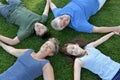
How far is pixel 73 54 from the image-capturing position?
508 centimetres

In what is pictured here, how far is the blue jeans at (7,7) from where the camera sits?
594cm

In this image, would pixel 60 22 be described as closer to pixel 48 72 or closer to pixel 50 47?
pixel 50 47

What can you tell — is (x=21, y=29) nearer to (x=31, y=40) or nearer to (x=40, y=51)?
(x=31, y=40)

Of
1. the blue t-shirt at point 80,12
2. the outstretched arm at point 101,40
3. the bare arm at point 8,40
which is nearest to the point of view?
the outstretched arm at point 101,40

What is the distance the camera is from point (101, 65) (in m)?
4.96

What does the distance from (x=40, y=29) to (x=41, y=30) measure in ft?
0.09

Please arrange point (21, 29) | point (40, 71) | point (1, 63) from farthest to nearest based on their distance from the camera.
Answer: point (21, 29)
point (1, 63)
point (40, 71)

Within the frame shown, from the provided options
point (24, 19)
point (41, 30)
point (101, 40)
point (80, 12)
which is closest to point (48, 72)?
point (41, 30)

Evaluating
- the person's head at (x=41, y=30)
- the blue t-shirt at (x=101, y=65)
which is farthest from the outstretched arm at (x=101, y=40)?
the person's head at (x=41, y=30)

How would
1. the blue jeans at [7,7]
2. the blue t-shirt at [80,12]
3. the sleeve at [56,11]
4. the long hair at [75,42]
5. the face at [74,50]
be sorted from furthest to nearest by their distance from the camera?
the blue jeans at [7,7] → the sleeve at [56,11] → the blue t-shirt at [80,12] → the long hair at [75,42] → the face at [74,50]

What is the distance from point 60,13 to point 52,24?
1.28ft

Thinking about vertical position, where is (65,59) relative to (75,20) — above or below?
below

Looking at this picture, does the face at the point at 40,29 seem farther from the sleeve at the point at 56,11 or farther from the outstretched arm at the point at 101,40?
the outstretched arm at the point at 101,40

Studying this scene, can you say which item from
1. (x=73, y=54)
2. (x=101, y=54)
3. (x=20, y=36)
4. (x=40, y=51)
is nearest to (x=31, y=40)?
(x=20, y=36)
